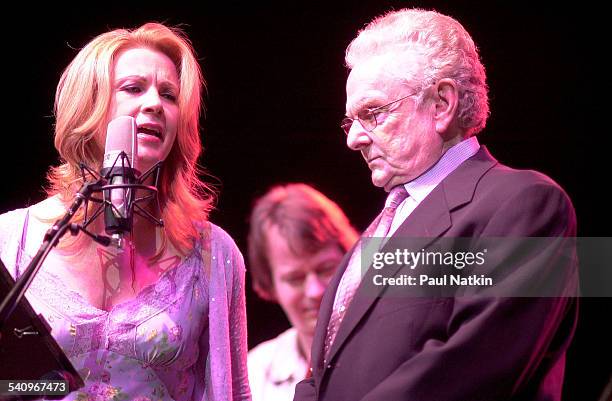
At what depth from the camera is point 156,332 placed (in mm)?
2363

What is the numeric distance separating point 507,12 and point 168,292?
1518 millimetres

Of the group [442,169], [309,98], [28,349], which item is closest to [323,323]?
Result: [442,169]

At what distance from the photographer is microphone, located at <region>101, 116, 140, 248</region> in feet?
5.95

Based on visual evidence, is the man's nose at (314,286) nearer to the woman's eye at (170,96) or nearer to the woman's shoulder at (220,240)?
the woman's shoulder at (220,240)

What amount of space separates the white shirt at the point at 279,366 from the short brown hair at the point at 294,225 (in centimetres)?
16

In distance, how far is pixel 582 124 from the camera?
2.79 metres

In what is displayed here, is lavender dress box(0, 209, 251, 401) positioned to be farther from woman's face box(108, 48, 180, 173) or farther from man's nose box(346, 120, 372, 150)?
man's nose box(346, 120, 372, 150)

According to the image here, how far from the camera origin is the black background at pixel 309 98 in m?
2.78

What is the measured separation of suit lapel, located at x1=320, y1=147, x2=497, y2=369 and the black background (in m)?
0.82

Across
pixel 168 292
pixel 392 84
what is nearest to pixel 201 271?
pixel 168 292

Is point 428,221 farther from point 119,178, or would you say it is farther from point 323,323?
point 119,178

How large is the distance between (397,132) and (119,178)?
737 millimetres

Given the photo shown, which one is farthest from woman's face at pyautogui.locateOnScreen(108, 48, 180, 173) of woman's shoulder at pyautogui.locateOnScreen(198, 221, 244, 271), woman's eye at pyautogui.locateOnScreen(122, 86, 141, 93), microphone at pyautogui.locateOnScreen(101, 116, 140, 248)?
microphone at pyautogui.locateOnScreen(101, 116, 140, 248)

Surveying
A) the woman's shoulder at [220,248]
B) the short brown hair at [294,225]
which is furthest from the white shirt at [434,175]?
the short brown hair at [294,225]
